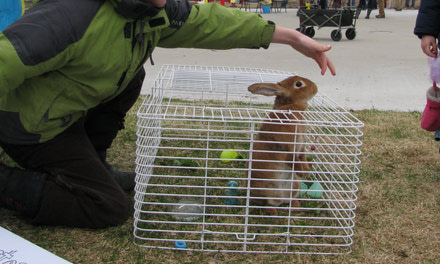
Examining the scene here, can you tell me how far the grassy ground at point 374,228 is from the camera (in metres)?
1.75

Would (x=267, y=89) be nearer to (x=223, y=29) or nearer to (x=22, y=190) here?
(x=223, y=29)

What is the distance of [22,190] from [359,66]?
5144 millimetres

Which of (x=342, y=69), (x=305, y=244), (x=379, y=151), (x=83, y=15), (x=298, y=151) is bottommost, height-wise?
(x=342, y=69)

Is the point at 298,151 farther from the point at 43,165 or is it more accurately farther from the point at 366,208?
the point at 43,165

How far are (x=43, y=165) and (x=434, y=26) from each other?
227 cm

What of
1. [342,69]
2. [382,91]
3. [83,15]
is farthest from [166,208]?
[342,69]

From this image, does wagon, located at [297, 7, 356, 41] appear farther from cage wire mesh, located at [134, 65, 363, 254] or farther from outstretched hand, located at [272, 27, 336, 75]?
outstretched hand, located at [272, 27, 336, 75]

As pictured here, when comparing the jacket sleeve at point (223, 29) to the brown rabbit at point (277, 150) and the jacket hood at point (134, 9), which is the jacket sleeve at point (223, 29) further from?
the jacket hood at point (134, 9)

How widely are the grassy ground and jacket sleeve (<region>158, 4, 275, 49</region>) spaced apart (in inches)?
36.8

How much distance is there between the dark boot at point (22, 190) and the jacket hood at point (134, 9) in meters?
0.81

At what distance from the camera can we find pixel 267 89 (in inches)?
78.7

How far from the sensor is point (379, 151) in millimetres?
2939

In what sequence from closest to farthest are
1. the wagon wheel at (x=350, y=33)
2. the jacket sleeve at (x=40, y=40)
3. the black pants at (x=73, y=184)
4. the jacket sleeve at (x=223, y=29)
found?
the jacket sleeve at (x=40, y=40) → the black pants at (x=73, y=184) → the jacket sleeve at (x=223, y=29) → the wagon wheel at (x=350, y=33)

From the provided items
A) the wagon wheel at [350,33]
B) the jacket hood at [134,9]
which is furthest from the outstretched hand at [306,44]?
A: the wagon wheel at [350,33]
